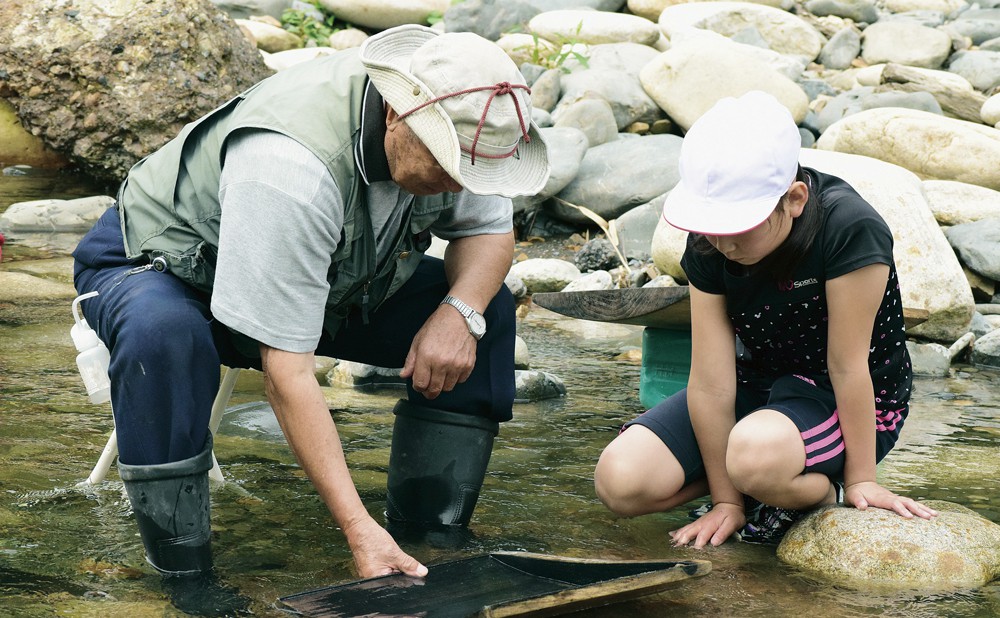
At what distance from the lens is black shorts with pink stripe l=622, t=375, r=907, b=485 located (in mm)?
2711

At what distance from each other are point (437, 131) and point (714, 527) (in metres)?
1.26

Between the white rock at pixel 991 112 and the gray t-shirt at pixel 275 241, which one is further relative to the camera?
the white rock at pixel 991 112

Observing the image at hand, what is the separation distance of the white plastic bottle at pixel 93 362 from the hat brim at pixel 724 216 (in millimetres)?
1327

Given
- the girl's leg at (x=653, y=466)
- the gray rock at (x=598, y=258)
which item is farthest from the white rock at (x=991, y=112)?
the girl's leg at (x=653, y=466)

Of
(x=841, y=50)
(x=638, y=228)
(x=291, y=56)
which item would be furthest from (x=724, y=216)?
(x=841, y=50)

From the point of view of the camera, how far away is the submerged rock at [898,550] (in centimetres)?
256

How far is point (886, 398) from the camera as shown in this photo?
285cm

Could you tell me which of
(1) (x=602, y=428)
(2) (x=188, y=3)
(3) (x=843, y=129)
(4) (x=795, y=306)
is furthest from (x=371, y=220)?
(2) (x=188, y=3)

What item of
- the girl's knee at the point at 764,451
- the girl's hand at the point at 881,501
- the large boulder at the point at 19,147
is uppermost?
the girl's knee at the point at 764,451

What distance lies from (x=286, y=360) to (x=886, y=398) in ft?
5.02

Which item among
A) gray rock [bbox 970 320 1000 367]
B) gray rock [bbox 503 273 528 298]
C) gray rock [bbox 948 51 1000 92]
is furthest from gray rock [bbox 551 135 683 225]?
gray rock [bbox 948 51 1000 92]

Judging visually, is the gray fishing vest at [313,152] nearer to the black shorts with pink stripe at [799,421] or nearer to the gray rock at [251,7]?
the black shorts with pink stripe at [799,421]

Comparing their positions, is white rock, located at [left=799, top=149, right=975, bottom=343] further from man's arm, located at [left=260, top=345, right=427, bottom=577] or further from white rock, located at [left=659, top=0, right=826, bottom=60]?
white rock, located at [left=659, top=0, right=826, bottom=60]

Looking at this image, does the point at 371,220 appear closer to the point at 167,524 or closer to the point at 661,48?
the point at 167,524
